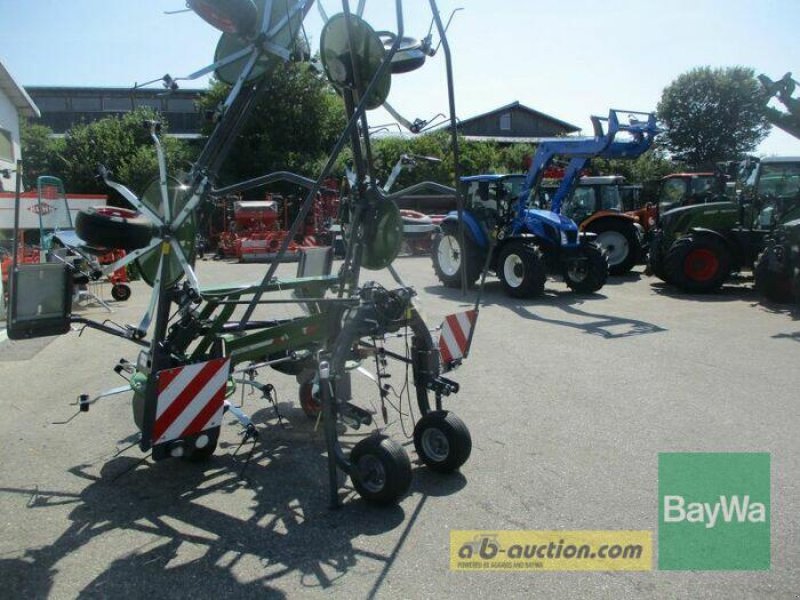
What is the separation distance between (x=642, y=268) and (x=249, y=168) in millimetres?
18968

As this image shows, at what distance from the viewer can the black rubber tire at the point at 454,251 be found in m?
12.9

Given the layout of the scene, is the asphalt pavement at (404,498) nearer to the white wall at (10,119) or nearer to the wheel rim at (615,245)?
the wheel rim at (615,245)

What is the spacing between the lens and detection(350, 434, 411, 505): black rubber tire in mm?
3768

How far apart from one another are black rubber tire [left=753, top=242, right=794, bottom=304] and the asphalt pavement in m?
3.87

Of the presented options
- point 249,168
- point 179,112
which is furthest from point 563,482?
point 179,112

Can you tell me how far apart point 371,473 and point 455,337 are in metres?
1.26

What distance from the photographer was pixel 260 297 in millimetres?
4121

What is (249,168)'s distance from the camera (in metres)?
30.0

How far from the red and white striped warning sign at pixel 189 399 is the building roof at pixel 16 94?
22.2 meters

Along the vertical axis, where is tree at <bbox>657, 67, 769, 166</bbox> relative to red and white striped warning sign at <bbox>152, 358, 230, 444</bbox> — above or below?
above

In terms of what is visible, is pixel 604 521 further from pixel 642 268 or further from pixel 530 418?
pixel 642 268

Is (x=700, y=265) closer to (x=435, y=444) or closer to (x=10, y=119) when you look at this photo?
(x=435, y=444)

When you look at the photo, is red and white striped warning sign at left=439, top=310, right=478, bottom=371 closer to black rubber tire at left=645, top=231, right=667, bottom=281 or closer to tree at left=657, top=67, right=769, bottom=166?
black rubber tire at left=645, top=231, right=667, bottom=281

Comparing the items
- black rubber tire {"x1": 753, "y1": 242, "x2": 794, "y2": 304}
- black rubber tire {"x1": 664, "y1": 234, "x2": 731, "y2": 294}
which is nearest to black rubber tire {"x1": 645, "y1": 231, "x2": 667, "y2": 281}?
black rubber tire {"x1": 664, "y1": 234, "x2": 731, "y2": 294}
